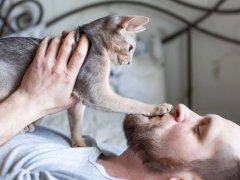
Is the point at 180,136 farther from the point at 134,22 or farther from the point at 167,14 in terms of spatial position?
the point at 167,14

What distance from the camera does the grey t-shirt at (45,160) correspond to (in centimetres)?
105

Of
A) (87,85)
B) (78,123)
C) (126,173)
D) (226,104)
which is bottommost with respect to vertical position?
(226,104)

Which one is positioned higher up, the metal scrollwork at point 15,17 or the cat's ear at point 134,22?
the cat's ear at point 134,22

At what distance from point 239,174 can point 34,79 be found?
23.4 inches

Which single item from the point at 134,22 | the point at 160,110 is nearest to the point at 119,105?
the point at 160,110

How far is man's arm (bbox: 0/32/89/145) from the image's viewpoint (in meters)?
1.12

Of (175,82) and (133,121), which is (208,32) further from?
(133,121)

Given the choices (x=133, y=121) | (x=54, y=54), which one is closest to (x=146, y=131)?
(x=133, y=121)

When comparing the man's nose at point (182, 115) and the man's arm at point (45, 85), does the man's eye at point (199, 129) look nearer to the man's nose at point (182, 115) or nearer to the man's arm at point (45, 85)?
the man's nose at point (182, 115)

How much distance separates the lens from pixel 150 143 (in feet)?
3.71

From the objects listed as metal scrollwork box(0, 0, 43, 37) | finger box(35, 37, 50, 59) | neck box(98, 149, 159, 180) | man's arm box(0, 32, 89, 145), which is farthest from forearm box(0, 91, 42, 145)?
metal scrollwork box(0, 0, 43, 37)

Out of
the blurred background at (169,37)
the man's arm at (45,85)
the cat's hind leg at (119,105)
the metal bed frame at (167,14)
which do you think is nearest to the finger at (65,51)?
the man's arm at (45,85)

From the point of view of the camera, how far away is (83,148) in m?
1.19

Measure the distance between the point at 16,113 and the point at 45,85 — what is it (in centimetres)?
11
